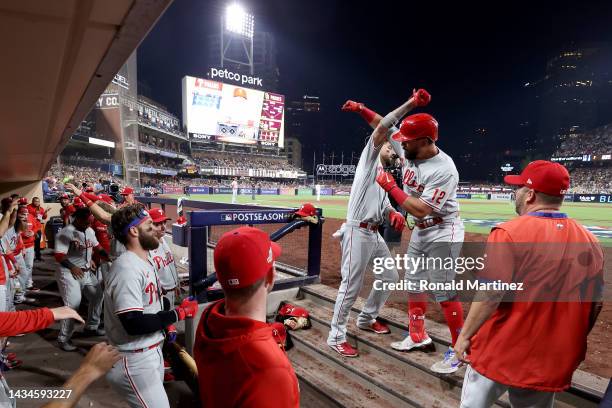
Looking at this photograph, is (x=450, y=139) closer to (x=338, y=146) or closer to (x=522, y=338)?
(x=338, y=146)

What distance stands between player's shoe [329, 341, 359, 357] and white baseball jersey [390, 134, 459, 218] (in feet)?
5.21

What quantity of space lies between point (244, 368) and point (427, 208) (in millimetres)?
2044

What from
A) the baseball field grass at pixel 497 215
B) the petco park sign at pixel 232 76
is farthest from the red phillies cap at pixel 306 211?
the petco park sign at pixel 232 76

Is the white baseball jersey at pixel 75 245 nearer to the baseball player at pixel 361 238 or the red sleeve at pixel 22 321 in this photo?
the red sleeve at pixel 22 321

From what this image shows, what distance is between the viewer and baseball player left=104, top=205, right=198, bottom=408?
2.03m

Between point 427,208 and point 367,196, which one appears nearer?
point 427,208

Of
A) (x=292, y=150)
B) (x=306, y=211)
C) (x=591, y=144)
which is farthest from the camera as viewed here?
(x=292, y=150)

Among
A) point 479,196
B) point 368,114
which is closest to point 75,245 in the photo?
point 368,114

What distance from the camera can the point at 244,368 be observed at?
0.94 metres

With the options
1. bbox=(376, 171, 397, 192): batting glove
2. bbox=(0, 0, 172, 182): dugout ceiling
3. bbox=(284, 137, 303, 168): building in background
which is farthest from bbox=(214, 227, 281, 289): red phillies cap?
bbox=(284, 137, 303, 168): building in background

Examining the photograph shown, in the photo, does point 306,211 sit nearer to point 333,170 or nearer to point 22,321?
point 22,321

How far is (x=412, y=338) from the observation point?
3.07 m

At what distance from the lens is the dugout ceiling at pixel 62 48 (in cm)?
149

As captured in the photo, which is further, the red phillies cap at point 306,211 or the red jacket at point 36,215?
the red jacket at point 36,215
